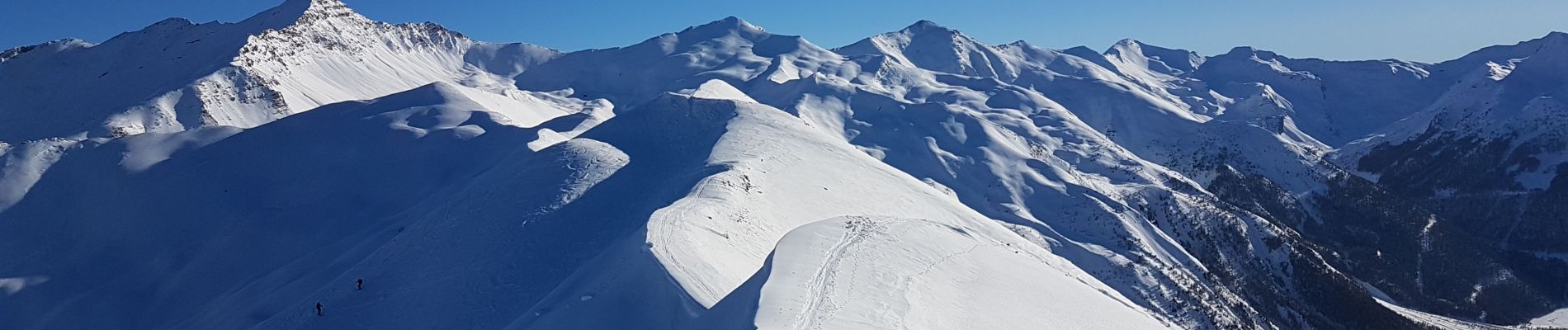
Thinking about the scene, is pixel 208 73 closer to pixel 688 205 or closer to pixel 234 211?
pixel 234 211

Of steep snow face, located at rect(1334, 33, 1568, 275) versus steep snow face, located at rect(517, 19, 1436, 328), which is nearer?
steep snow face, located at rect(517, 19, 1436, 328)

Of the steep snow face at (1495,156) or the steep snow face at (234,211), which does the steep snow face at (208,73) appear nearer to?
the steep snow face at (234,211)

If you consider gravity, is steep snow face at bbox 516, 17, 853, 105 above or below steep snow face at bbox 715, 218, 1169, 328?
above

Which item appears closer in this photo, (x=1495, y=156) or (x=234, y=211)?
(x=234, y=211)

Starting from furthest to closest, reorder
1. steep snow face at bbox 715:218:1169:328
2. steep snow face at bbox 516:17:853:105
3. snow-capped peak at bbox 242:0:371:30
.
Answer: steep snow face at bbox 516:17:853:105
snow-capped peak at bbox 242:0:371:30
steep snow face at bbox 715:218:1169:328

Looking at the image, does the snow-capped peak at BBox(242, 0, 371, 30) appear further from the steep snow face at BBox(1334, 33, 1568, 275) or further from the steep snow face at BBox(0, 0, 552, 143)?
the steep snow face at BBox(1334, 33, 1568, 275)

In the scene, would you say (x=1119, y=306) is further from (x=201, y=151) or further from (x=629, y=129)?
(x=201, y=151)

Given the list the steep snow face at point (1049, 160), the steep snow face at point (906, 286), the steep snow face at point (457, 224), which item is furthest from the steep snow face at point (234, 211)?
the steep snow face at point (1049, 160)

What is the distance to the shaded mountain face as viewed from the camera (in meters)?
40.7

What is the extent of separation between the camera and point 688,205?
48.8 m

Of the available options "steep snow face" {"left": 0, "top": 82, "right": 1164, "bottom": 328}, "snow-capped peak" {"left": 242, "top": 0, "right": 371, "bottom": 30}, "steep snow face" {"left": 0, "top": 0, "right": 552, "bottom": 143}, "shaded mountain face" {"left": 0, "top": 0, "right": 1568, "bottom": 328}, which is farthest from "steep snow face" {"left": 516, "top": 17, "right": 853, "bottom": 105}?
"steep snow face" {"left": 0, "top": 82, "right": 1164, "bottom": 328}

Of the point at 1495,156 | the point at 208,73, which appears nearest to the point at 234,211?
the point at 208,73

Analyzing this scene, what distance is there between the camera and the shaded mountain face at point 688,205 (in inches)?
1601

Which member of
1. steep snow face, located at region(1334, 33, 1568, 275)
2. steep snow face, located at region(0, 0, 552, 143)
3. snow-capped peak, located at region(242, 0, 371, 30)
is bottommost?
steep snow face, located at region(1334, 33, 1568, 275)
